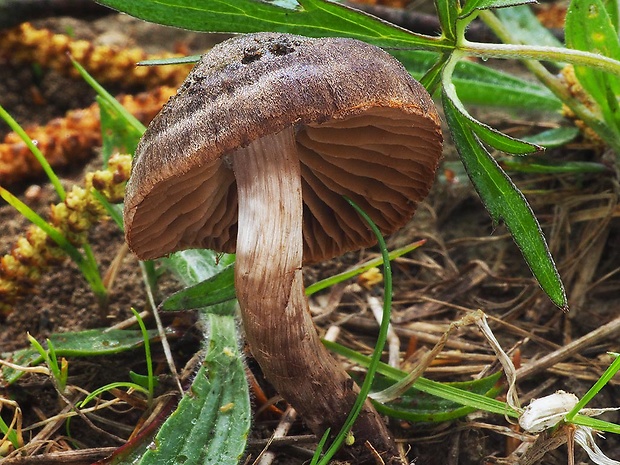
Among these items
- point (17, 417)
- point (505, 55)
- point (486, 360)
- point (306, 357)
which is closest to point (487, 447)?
point (486, 360)

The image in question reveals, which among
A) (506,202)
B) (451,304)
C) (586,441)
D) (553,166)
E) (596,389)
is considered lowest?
(451,304)

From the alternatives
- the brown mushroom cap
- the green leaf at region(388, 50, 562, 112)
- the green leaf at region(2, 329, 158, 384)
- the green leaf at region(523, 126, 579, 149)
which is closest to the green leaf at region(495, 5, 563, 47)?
the green leaf at region(388, 50, 562, 112)

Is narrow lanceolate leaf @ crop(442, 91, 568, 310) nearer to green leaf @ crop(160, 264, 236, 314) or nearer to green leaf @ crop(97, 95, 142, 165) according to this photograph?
green leaf @ crop(160, 264, 236, 314)

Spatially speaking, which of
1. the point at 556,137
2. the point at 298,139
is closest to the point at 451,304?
the point at 556,137

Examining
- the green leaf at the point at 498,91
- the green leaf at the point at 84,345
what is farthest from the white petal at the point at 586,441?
the green leaf at the point at 498,91

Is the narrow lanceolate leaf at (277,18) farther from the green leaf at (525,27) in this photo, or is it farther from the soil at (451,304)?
the green leaf at (525,27)

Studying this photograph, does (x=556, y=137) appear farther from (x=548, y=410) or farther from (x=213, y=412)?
(x=213, y=412)
